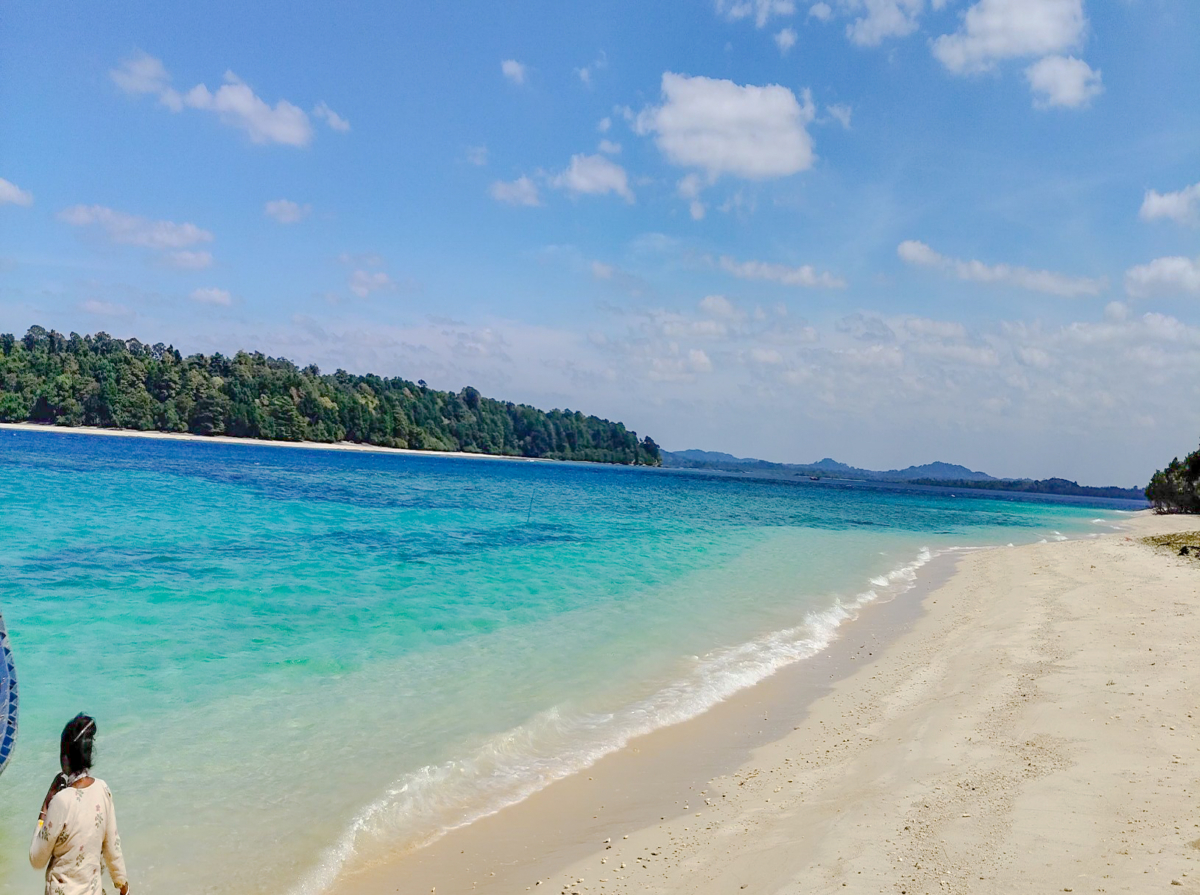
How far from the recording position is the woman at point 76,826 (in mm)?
3631

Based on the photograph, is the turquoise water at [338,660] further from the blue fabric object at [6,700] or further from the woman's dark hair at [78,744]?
the woman's dark hair at [78,744]

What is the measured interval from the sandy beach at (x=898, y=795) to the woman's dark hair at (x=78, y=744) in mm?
2626

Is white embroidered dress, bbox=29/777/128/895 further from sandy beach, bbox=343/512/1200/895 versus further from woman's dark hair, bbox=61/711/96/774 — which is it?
sandy beach, bbox=343/512/1200/895

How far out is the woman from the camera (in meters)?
3.63

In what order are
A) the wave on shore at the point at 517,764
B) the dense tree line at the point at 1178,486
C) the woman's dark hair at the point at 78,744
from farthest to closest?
the dense tree line at the point at 1178,486 < the wave on shore at the point at 517,764 < the woman's dark hair at the point at 78,744

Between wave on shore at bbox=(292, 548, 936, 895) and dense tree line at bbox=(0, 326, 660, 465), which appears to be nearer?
wave on shore at bbox=(292, 548, 936, 895)

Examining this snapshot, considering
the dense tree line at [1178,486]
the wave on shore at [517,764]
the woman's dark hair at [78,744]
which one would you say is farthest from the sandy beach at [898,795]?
the dense tree line at [1178,486]

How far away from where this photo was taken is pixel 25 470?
41969mm

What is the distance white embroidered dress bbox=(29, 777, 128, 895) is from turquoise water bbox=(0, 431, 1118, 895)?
1779 mm

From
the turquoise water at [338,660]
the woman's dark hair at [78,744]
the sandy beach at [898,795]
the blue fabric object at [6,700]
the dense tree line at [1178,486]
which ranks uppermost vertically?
the dense tree line at [1178,486]

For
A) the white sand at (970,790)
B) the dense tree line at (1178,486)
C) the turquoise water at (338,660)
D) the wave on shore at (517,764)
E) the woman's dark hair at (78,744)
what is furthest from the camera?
the dense tree line at (1178,486)

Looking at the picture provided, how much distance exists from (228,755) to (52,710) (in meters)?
2.81

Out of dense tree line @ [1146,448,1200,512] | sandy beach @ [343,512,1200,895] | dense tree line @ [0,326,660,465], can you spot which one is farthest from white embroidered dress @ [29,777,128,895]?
dense tree line @ [0,326,660,465]

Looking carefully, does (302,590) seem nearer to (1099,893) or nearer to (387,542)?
(387,542)
